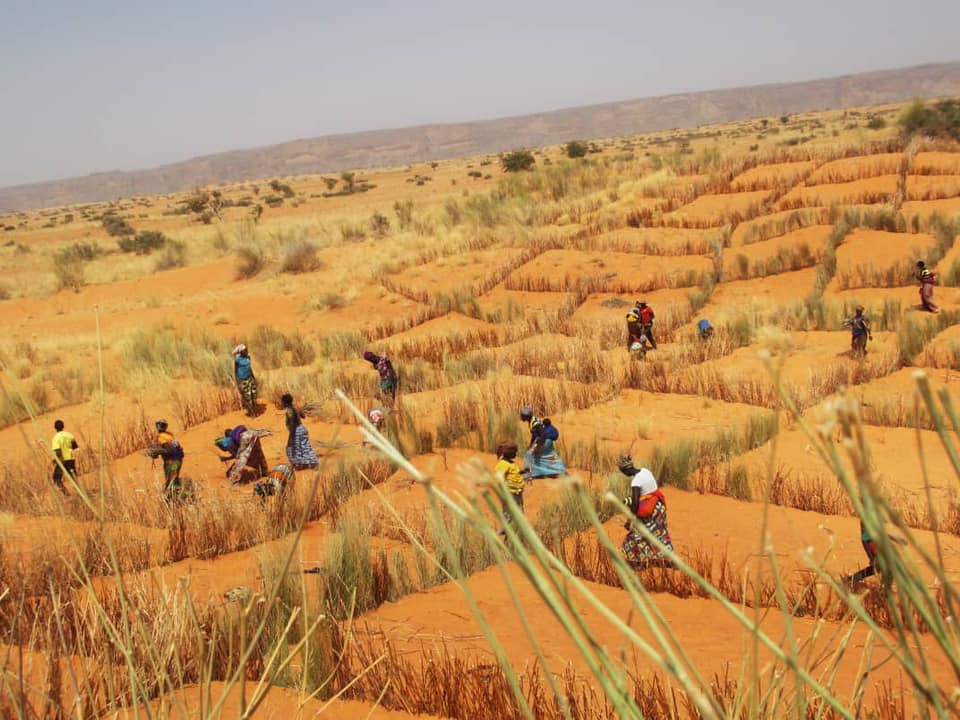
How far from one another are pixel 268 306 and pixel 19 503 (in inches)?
596

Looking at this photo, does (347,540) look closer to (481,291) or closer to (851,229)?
(481,291)

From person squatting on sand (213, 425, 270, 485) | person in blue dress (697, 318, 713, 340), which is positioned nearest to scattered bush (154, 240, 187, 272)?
person in blue dress (697, 318, 713, 340)

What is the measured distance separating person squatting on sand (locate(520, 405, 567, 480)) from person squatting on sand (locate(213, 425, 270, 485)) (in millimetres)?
3674

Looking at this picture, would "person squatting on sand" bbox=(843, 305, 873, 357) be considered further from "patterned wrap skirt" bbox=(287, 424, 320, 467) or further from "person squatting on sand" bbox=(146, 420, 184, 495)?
"person squatting on sand" bbox=(146, 420, 184, 495)

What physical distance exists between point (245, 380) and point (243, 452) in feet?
11.2

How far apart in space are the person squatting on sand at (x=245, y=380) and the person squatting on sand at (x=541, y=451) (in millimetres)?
5820

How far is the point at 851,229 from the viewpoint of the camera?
72.7 ft

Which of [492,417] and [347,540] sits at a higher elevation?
[347,540]

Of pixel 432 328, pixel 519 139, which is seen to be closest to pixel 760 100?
pixel 519 139

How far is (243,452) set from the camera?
33.0 ft

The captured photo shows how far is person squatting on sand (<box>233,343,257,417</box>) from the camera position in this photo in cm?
1284

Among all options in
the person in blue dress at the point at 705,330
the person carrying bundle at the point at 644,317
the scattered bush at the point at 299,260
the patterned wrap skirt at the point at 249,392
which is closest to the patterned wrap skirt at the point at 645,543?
the patterned wrap skirt at the point at 249,392

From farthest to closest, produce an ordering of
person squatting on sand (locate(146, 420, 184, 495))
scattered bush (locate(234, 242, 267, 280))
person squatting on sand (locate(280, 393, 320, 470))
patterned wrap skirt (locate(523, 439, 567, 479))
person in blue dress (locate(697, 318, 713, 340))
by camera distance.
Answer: scattered bush (locate(234, 242, 267, 280)), person in blue dress (locate(697, 318, 713, 340)), person squatting on sand (locate(280, 393, 320, 470)), patterned wrap skirt (locate(523, 439, 567, 479)), person squatting on sand (locate(146, 420, 184, 495))

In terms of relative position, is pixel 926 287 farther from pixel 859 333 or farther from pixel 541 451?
pixel 541 451
